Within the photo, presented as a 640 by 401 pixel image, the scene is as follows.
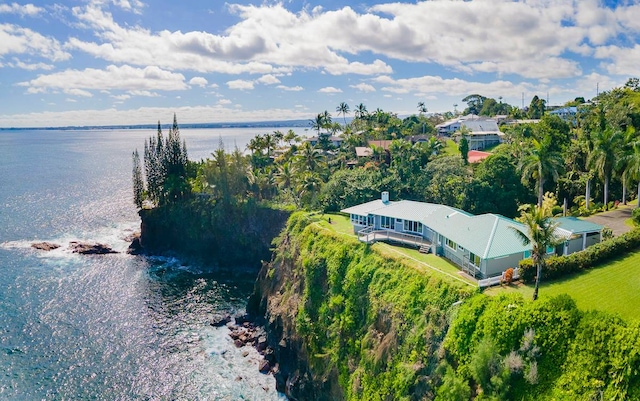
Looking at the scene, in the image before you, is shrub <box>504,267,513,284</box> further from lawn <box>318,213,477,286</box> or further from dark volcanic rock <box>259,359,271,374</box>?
dark volcanic rock <box>259,359,271,374</box>

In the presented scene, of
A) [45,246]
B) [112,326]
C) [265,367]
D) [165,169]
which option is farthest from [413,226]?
[45,246]

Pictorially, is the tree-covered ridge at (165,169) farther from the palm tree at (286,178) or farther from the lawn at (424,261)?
the lawn at (424,261)

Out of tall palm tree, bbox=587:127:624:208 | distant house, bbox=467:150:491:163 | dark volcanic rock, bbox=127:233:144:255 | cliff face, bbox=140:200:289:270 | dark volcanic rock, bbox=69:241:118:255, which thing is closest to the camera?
tall palm tree, bbox=587:127:624:208

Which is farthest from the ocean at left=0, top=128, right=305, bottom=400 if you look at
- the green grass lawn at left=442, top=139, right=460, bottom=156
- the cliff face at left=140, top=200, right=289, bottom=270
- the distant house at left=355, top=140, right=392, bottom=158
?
the green grass lawn at left=442, top=139, right=460, bottom=156

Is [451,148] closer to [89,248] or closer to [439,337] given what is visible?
[439,337]

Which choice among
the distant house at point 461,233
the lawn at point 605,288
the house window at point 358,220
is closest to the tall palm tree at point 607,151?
the distant house at point 461,233

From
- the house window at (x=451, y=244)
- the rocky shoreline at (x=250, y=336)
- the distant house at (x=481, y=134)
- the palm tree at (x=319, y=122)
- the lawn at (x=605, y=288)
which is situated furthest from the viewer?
the palm tree at (x=319, y=122)
